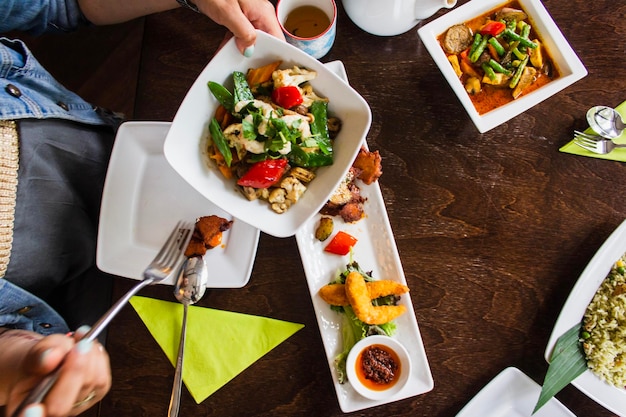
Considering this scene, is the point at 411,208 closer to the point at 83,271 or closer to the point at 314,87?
the point at 314,87

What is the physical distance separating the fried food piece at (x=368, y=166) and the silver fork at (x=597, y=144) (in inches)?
24.2

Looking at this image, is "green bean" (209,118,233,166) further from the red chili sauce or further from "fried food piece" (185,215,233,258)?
the red chili sauce

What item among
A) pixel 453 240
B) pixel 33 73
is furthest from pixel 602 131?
pixel 33 73

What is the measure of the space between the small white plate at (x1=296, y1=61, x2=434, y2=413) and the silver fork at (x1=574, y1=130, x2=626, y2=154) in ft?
2.07

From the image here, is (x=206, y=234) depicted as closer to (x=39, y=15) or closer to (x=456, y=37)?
(x=39, y=15)

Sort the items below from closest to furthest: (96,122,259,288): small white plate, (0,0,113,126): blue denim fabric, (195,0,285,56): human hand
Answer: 1. (195,0,285,56): human hand
2. (0,0,113,126): blue denim fabric
3. (96,122,259,288): small white plate

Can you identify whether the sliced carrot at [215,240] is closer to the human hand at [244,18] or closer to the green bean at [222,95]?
the green bean at [222,95]

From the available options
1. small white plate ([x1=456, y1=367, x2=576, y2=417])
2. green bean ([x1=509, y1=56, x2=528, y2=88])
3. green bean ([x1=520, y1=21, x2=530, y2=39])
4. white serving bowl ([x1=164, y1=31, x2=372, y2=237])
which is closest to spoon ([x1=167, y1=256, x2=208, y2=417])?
white serving bowl ([x1=164, y1=31, x2=372, y2=237])

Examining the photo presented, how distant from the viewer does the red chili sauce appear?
1405 millimetres

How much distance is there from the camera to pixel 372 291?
1.43 meters

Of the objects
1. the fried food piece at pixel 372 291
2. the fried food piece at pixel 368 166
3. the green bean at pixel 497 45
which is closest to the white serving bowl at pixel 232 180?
the fried food piece at pixel 368 166

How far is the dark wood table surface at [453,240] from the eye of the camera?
1.50 metres

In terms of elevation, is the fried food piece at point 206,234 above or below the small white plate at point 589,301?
above

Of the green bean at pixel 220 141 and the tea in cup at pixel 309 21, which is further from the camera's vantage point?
the tea in cup at pixel 309 21
